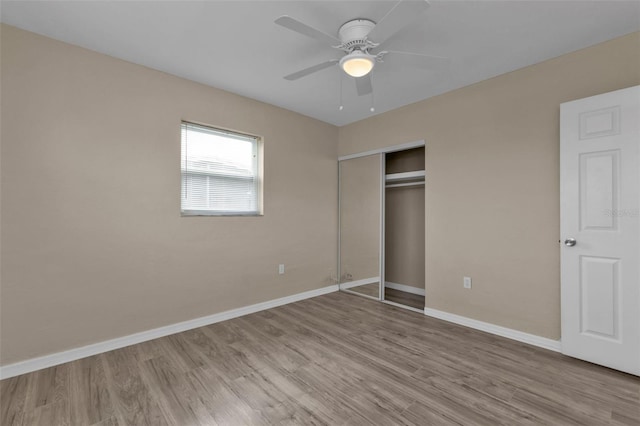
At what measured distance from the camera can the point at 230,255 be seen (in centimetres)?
338

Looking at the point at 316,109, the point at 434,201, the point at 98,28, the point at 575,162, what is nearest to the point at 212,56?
the point at 98,28

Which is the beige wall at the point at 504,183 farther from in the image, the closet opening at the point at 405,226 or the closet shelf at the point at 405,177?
the closet opening at the point at 405,226

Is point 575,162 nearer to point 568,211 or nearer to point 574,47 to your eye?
point 568,211

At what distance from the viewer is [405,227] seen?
14.8 feet

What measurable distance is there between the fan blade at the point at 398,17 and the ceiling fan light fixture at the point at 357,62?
0.13 meters

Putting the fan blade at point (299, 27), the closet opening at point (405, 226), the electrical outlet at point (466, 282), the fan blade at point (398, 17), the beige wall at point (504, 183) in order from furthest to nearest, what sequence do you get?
the closet opening at point (405, 226)
the electrical outlet at point (466, 282)
the beige wall at point (504, 183)
the fan blade at point (299, 27)
the fan blade at point (398, 17)

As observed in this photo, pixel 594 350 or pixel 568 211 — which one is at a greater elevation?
pixel 568 211

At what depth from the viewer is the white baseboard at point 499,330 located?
2570 millimetres

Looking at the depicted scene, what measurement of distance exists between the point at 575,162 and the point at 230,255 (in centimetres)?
346

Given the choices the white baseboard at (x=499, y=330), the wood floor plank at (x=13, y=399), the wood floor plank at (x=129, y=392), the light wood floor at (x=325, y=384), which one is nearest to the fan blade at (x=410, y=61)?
the light wood floor at (x=325, y=384)

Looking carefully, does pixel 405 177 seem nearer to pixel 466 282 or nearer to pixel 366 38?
pixel 466 282

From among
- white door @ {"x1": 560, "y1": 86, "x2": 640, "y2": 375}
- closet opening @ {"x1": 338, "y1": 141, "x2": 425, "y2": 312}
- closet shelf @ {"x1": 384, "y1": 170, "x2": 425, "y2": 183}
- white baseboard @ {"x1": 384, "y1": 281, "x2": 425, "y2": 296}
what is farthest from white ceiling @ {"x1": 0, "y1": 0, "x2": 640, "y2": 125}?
white baseboard @ {"x1": 384, "y1": 281, "x2": 425, "y2": 296}

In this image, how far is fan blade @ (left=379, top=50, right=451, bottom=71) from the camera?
2.15 metres

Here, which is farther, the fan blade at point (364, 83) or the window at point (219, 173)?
the window at point (219, 173)
